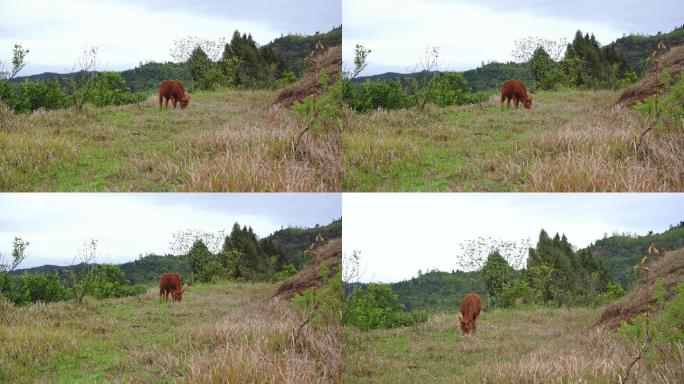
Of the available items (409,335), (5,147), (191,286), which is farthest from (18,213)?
(409,335)

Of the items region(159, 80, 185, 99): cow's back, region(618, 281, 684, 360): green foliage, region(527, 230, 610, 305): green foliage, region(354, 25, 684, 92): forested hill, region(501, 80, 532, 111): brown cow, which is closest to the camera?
region(618, 281, 684, 360): green foliage

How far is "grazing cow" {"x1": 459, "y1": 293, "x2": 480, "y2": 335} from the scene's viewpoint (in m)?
7.24

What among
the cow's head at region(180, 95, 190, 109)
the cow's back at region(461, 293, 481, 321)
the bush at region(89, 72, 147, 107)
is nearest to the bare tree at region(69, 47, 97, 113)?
the bush at region(89, 72, 147, 107)

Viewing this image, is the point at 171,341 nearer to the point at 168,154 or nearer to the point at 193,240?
the point at 193,240

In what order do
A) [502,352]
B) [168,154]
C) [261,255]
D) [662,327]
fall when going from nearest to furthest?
[662,327] → [502,352] → [168,154] → [261,255]

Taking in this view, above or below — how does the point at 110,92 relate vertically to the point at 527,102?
above

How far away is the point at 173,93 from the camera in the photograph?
8227mm

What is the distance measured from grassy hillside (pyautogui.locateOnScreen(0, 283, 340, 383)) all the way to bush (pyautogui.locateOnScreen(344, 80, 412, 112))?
226 cm

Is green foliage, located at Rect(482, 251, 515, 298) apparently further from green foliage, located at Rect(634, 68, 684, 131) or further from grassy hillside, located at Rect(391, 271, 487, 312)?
green foliage, located at Rect(634, 68, 684, 131)

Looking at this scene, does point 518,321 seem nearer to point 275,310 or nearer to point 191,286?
point 275,310

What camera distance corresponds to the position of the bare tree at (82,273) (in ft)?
23.5

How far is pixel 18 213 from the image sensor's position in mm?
6941

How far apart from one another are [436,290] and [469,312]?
0.42 meters

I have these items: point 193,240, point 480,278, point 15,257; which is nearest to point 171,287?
point 193,240
